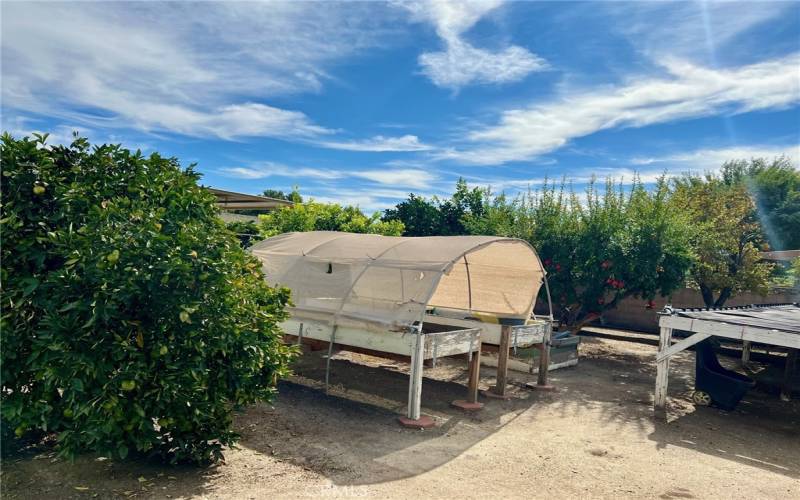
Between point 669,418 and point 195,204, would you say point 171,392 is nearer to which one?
point 195,204

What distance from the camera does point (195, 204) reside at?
4.95 m

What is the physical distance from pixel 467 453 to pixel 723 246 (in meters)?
10.5

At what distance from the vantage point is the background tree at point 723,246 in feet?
43.8

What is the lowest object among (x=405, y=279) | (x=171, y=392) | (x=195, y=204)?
(x=171, y=392)

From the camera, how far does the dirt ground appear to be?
4734 millimetres

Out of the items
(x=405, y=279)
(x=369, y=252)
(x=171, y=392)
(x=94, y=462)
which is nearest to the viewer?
(x=171, y=392)

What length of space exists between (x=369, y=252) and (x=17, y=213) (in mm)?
4790

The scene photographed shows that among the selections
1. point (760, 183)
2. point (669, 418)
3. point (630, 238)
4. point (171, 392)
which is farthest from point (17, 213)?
point (760, 183)

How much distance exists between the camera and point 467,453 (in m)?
6.00

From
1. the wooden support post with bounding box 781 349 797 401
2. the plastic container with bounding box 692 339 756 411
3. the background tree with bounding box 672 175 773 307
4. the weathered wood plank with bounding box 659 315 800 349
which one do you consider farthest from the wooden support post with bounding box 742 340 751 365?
the weathered wood plank with bounding box 659 315 800 349

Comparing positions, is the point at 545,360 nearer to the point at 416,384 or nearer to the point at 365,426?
the point at 416,384

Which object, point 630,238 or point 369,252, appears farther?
point 630,238

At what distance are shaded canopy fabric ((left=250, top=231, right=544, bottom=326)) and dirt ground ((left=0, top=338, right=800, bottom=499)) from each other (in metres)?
1.39

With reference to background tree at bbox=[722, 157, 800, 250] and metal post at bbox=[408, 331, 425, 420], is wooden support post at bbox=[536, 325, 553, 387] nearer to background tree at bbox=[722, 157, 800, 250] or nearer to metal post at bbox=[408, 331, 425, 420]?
metal post at bbox=[408, 331, 425, 420]
